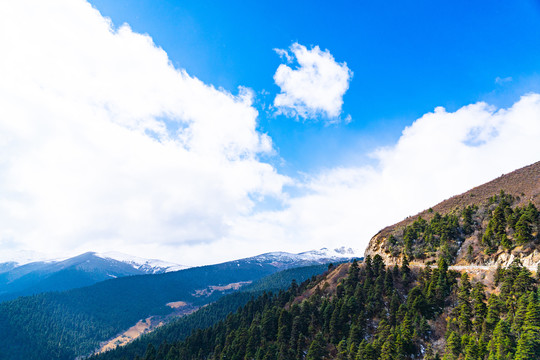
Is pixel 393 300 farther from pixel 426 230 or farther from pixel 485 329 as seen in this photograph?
pixel 426 230

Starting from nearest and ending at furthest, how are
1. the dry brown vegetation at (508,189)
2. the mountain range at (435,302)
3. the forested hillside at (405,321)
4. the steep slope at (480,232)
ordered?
1. the forested hillside at (405,321)
2. the mountain range at (435,302)
3. the steep slope at (480,232)
4. the dry brown vegetation at (508,189)

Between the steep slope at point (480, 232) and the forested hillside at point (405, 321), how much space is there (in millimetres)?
5636

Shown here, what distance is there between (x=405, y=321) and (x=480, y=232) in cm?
3566

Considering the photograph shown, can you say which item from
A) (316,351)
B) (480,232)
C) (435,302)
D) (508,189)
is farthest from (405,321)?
(508,189)

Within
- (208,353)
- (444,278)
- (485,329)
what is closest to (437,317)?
(444,278)

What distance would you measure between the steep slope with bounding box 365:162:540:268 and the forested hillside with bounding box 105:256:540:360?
5.64 meters

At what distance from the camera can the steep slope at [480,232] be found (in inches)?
2638

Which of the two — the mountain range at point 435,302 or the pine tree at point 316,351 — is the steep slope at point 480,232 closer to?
the mountain range at point 435,302

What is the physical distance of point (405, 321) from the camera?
67.1 m

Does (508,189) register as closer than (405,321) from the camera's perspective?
No

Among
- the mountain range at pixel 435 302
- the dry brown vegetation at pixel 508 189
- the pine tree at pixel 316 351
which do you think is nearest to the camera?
the mountain range at pixel 435 302

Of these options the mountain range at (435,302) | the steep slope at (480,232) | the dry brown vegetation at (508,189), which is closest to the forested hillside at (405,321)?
the mountain range at (435,302)

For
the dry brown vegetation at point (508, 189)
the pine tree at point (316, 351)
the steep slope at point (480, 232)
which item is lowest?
the pine tree at point (316, 351)

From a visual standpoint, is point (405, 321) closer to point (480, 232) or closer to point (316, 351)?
point (316, 351)
